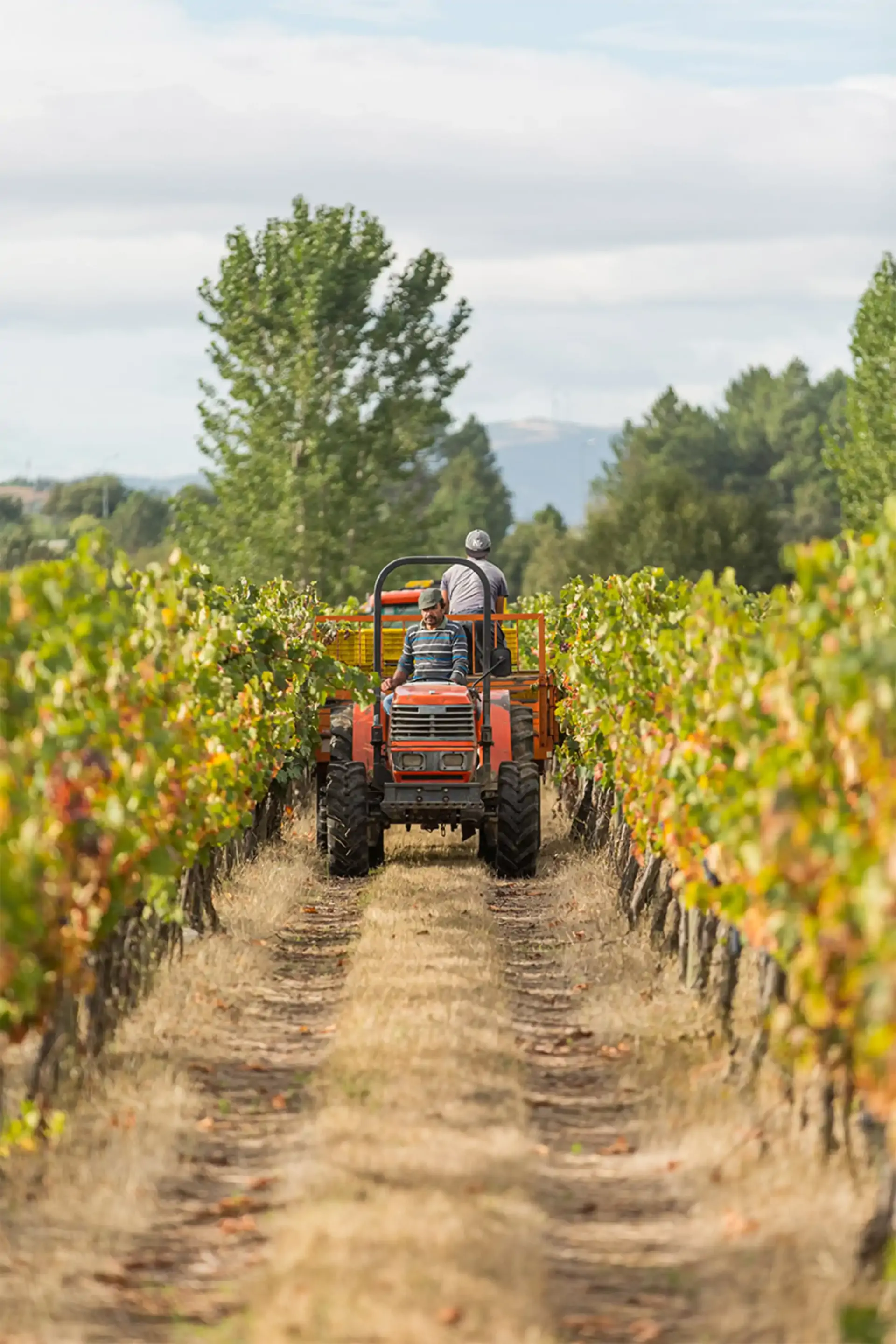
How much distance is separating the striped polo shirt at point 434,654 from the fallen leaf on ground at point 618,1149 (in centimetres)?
674

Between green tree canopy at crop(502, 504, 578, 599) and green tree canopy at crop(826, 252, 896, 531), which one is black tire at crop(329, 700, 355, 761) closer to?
green tree canopy at crop(826, 252, 896, 531)

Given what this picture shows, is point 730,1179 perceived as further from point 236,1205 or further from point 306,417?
point 306,417

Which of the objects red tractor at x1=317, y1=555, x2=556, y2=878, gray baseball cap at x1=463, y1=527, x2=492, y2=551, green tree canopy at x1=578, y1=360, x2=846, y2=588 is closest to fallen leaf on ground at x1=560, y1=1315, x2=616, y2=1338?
red tractor at x1=317, y1=555, x2=556, y2=878

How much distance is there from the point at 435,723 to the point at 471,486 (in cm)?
11868

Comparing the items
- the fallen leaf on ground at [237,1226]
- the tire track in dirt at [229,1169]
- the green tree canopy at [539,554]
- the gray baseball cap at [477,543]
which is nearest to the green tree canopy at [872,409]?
the green tree canopy at [539,554]

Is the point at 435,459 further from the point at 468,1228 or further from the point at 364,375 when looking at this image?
the point at 468,1228

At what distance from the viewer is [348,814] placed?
1334cm

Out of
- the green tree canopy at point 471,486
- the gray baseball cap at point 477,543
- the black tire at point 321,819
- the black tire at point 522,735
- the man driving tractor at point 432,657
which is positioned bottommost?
the black tire at point 321,819

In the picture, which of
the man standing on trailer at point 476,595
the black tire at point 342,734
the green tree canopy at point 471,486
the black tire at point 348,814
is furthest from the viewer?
the green tree canopy at point 471,486

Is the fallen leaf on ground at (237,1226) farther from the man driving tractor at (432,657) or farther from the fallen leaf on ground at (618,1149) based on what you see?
the man driving tractor at (432,657)

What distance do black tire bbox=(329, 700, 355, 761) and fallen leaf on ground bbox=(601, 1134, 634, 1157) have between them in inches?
260


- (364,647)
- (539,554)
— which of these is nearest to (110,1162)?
(364,647)

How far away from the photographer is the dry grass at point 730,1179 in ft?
17.5

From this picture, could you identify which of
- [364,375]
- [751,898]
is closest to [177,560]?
[751,898]
